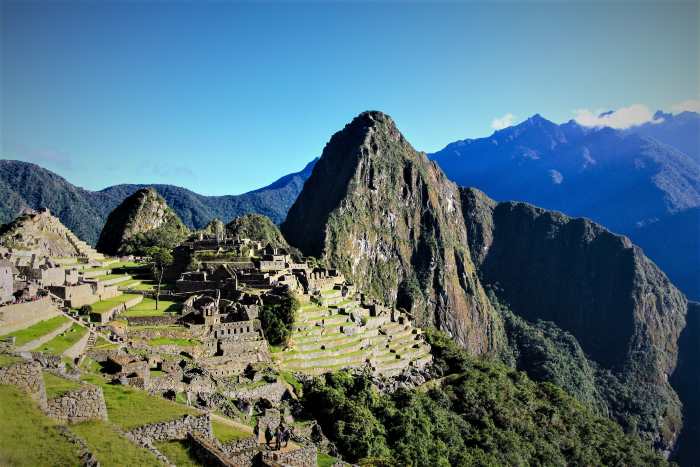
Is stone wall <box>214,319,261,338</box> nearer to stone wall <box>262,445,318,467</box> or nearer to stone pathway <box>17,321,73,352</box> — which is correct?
stone pathway <box>17,321,73,352</box>

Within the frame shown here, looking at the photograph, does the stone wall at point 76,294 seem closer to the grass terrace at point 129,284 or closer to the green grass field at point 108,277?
the grass terrace at point 129,284

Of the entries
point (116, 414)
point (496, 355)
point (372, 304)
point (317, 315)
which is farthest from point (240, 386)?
point (496, 355)

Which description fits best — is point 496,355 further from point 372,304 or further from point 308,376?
point 308,376

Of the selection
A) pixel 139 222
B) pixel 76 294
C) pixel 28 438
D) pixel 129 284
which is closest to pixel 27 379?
pixel 28 438

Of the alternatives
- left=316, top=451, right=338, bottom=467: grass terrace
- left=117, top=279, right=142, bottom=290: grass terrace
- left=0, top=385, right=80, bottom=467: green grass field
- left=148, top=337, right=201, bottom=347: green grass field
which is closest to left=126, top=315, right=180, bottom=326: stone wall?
left=148, top=337, right=201, bottom=347: green grass field

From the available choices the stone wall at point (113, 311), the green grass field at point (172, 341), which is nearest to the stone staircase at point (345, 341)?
the green grass field at point (172, 341)
